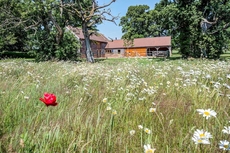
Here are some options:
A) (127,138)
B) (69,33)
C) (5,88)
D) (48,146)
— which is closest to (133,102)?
(127,138)

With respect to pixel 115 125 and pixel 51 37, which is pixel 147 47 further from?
pixel 115 125

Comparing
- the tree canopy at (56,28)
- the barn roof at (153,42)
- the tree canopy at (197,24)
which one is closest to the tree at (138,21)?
the barn roof at (153,42)

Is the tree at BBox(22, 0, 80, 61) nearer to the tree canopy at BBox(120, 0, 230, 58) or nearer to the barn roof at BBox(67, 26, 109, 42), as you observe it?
the barn roof at BBox(67, 26, 109, 42)

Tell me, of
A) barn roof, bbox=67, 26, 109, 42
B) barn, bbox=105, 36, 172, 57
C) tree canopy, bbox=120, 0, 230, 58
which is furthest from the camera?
barn, bbox=105, 36, 172, 57

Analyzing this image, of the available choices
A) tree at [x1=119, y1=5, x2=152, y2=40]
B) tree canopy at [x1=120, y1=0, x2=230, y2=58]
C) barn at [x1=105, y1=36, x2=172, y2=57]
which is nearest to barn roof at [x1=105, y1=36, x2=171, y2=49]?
barn at [x1=105, y1=36, x2=172, y2=57]

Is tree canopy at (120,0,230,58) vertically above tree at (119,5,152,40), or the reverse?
tree at (119,5,152,40)

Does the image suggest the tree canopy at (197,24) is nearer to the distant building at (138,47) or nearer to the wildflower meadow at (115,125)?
the wildflower meadow at (115,125)

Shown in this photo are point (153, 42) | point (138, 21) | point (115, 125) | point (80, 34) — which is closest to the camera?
point (115, 125)

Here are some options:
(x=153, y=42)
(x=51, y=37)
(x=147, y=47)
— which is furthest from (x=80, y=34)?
(x=51, y=37)

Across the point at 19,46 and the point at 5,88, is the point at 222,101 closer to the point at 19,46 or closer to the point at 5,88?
the point at 5,88

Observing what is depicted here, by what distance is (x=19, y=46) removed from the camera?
4062 cm

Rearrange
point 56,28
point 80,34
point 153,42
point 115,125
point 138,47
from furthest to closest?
point 138,47 → point 153,42 → point 80,34 → point 56,28 → point 115,125

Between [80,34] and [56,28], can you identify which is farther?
[80,34]

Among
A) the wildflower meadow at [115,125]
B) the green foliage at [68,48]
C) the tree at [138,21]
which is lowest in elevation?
the wildflower meadow at [115,125]
